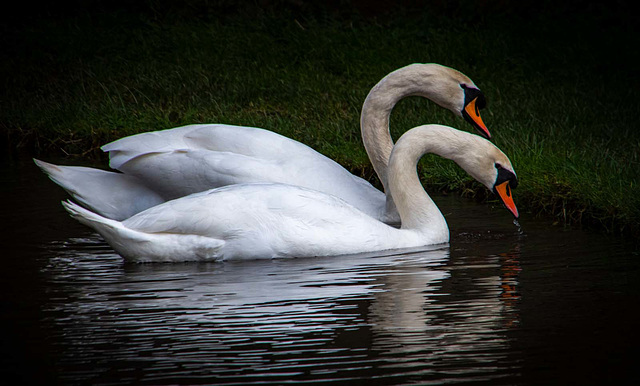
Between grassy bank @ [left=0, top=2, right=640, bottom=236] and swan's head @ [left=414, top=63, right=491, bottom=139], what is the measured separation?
1.92 feet

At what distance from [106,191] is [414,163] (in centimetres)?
179

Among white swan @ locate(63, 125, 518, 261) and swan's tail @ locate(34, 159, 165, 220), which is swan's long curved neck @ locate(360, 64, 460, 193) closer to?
white swan @ locate(63, 125, 518, 261)

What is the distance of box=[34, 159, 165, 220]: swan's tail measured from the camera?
19.2 feet

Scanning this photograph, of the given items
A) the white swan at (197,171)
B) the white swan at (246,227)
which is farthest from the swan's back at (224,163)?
the white swan at (246,227)

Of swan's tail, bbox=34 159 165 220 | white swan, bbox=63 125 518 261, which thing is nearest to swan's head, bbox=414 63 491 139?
white swan, bbox=63 125 518 261

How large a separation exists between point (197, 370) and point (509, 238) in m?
2.60

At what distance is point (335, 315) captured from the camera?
13.2 ft

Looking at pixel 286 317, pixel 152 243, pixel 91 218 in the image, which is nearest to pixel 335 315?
pixel 286 317

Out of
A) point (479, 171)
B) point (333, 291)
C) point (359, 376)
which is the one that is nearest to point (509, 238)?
point (479, 171)

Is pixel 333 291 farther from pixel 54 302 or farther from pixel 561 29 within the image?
pixel 561 29

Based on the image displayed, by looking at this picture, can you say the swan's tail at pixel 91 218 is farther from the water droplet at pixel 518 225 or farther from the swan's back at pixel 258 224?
the water droplet at pixel 518 225

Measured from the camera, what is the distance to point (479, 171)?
18.7ft

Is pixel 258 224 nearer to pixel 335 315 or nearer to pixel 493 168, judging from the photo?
pixel 335 315

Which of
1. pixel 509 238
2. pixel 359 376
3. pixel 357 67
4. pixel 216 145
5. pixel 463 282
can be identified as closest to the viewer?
pixel 359 376
